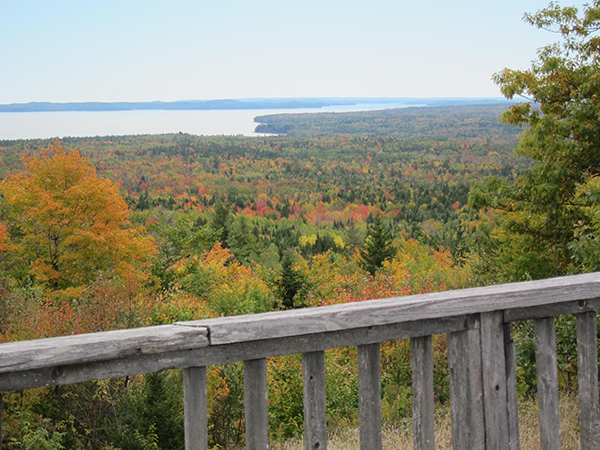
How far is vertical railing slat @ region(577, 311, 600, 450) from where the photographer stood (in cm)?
205

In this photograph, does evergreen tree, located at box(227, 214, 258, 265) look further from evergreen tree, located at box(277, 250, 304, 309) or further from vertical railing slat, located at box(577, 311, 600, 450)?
vertical railing slat, located at box(577, 311, 600, 450)

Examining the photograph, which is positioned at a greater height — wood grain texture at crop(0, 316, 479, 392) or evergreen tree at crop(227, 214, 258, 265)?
wood grain texture at crop(0, 316, 479, 392)

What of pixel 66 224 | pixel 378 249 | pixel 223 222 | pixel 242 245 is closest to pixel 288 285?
pixel 66 224

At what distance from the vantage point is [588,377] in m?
2.05

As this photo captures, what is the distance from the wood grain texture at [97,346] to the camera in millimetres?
1508

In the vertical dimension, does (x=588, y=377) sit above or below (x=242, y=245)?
above

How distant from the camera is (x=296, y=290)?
27.5m

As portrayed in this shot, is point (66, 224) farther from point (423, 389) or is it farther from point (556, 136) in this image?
point (423, 389)

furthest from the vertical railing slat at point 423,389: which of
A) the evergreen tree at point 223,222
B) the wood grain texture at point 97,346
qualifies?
the evergreen tree at point 223,222

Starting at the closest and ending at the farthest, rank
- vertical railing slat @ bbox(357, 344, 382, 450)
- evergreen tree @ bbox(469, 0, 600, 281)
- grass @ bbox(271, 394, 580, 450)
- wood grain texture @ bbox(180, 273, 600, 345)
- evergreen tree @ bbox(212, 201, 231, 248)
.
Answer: wood grain texture @ bbox(180, 273, 600, 345) → vertical railing slat @ bbox(357, 344, 382, 450) → grass @ bbox(271, 394, 580, 450) → evergreen tree @ bbox(469, 0, 600, 281) → evergreen tree @ bbox(212, 201, 231, 248)

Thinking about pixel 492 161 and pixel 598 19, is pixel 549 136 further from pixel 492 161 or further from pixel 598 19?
pixel 492 161

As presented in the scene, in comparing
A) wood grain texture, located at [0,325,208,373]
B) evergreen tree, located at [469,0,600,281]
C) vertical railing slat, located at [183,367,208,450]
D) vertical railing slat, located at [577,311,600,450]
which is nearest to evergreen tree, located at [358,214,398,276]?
evergreen tree, located at [469,0,600,281]

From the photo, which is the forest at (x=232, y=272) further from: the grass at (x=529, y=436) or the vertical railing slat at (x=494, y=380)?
the vertical railing slat at (x=494, y=380)

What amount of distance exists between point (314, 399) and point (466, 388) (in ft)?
1.78
